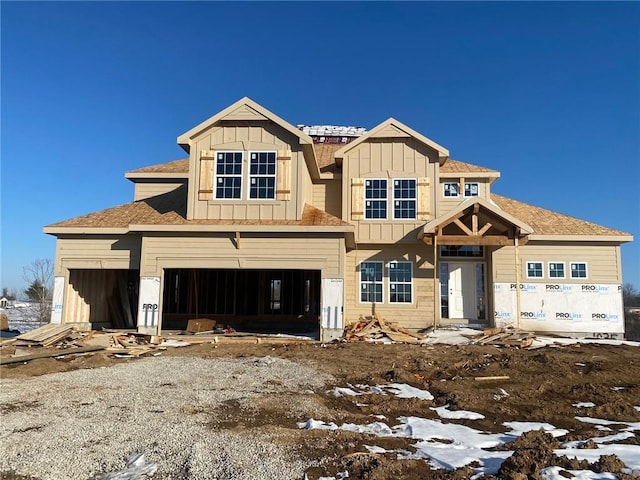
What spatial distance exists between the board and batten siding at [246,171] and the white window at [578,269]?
9831 mm

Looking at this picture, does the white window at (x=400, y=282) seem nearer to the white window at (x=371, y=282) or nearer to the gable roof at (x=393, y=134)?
the white window at (x=371, y=282)

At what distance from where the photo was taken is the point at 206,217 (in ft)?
49.8

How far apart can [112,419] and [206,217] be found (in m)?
9.60

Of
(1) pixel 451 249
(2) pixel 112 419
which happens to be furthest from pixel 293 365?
(1) pixel 451 249

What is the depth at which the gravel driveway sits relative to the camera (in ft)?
15.0

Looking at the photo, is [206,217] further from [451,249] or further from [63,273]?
[451,249]

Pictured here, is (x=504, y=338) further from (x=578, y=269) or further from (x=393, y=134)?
(x=393, y=134)

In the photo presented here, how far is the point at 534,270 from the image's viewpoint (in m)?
16.6

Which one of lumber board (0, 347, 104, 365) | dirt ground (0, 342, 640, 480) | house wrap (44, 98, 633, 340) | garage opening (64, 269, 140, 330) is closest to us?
dirt ground (0, 342, 640, 480)

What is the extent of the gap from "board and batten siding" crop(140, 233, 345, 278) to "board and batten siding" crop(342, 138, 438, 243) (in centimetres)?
252

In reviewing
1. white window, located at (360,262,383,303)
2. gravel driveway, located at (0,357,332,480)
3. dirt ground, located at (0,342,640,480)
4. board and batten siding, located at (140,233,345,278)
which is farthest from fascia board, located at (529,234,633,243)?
gravel driveway, located at (0,357,332,480)

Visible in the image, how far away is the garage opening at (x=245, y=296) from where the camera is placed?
19109mm

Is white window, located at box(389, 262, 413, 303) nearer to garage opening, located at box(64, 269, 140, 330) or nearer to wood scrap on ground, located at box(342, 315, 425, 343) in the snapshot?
wood scrap on ground, located at box(342, 315, 425, 343)

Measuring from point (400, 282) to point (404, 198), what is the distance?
2996 mm
